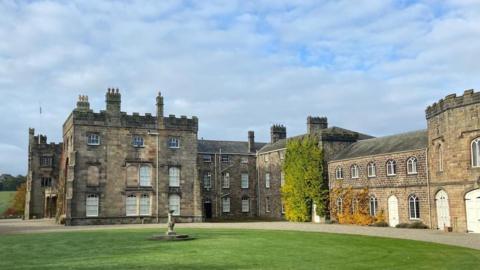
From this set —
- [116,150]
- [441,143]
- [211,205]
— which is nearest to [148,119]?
[116,150]

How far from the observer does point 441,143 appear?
108ft

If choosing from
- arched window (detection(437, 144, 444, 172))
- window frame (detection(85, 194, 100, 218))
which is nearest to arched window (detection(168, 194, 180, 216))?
window frame (detection(85, 194, 100, 218))

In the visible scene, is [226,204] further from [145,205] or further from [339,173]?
[339,173]

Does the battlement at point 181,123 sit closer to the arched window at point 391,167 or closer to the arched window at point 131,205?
the arched window at point 131,205

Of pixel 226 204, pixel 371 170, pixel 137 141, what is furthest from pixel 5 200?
pixel 371 170

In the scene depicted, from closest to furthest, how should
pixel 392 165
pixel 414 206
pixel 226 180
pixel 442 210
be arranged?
pixel 442 210
pixel 414 206
pixel 392 165
pixel 226 180

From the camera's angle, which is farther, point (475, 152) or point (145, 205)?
point (145, 205)

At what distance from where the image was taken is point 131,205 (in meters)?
48.1

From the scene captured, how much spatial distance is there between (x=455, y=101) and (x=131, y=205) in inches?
1206

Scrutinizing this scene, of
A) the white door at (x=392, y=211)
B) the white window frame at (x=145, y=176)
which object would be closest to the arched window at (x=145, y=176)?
the white window frame at (x=145, y=176)

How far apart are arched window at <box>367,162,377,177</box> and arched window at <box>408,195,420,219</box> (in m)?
4.43

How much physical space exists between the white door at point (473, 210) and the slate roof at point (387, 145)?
6.67 m

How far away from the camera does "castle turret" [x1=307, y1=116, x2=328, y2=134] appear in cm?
4978

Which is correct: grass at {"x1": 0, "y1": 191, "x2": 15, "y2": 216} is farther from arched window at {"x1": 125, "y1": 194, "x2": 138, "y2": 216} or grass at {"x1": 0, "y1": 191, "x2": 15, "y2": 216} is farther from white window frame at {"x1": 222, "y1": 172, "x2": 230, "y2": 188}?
arched window at {"x1": 125, "y1": 194, "x2": 138, "y2": 216}
